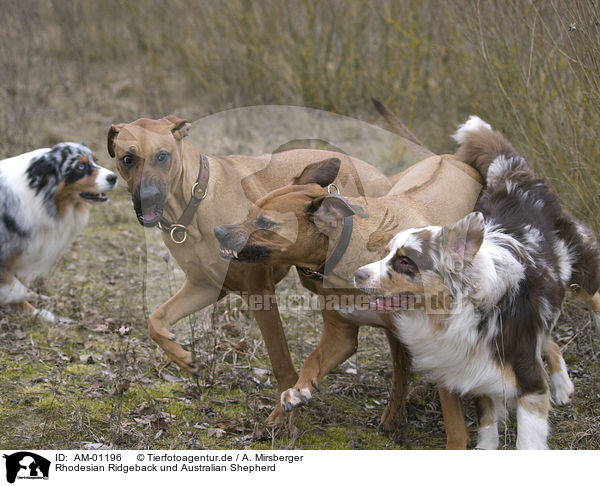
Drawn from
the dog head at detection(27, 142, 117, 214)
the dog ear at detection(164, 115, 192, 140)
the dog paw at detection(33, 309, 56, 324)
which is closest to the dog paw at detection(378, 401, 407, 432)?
the dog ear at detection(164, 115, 192, 140)

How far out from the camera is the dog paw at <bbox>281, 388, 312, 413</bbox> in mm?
4762

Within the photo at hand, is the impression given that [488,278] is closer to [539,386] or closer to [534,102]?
[539,386]

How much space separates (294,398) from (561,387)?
2093mm

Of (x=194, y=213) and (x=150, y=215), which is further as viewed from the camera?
(x=194, y=213)

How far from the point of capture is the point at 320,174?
16.9 feet

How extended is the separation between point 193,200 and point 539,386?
8.74ft

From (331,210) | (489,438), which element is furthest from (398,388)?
(331,210)

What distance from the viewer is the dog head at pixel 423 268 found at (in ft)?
13.8

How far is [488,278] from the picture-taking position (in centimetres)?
429

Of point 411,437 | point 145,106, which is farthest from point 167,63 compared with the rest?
point 411,437

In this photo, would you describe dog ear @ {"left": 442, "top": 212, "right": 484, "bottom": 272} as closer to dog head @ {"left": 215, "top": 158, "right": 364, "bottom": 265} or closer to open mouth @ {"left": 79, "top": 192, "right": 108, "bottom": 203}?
dog head @ {"left": 215, "top": 158, "right": 364, "bottom": 265}

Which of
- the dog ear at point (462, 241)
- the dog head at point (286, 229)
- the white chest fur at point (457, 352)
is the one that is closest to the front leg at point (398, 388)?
the white chest fur at point (457, 352)
